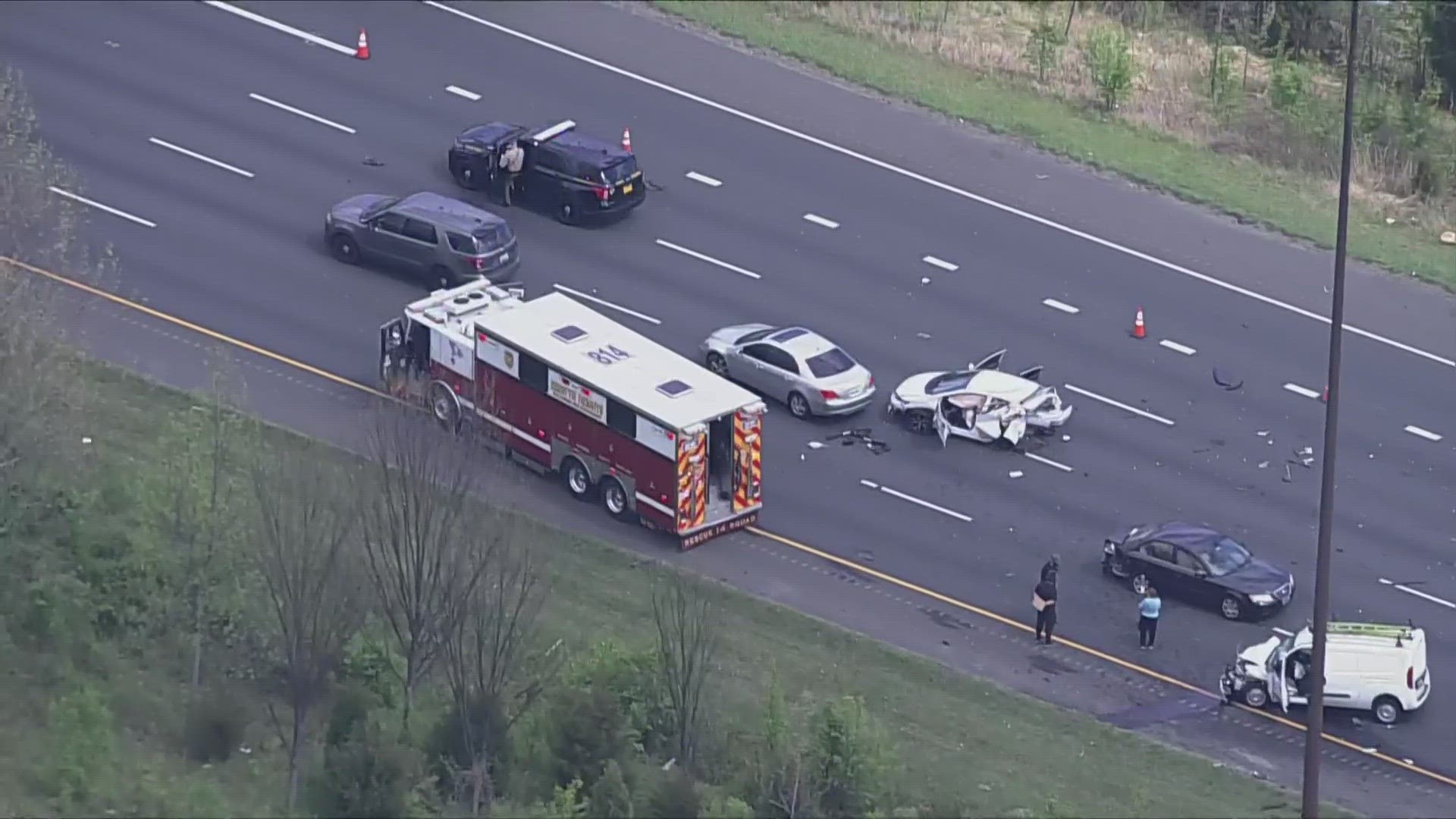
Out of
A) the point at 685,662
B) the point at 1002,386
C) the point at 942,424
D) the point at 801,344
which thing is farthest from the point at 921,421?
the point at 685,662

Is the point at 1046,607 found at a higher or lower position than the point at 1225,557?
lower

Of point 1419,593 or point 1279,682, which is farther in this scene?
point 1419,593

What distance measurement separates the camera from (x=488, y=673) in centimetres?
3406

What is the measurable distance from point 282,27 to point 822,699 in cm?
2664

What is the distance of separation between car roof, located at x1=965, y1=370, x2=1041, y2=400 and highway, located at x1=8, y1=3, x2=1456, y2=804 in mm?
1051

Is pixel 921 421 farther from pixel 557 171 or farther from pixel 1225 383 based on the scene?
pixel 557 171

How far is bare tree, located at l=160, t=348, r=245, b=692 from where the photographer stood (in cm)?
3534

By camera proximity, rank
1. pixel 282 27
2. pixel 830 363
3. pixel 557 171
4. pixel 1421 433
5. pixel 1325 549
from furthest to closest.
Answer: pixel 282 27, pixel 557 171, pixel 1421 433, pixel 830 363, pixel 1325 549

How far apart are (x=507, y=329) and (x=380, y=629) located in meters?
8.31

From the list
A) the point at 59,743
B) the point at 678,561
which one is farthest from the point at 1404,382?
the point at 59,743

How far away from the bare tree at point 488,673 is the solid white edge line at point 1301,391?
18.3 meters

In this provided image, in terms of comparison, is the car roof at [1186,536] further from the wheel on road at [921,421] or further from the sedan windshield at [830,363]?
the sedan windshield at [830,363]

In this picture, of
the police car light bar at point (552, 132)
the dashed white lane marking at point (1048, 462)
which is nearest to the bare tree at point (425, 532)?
the dashed white lane marking at point (1048, 462)

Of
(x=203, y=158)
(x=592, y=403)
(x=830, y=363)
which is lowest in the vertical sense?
(x=830, y=363)
